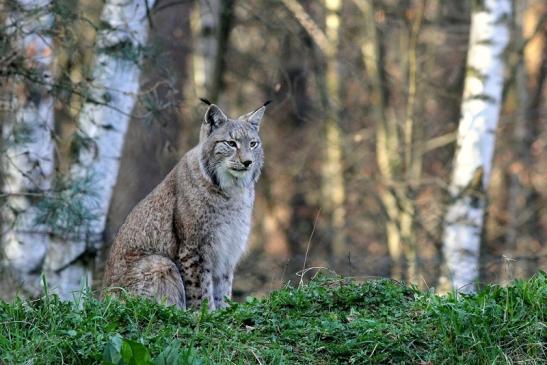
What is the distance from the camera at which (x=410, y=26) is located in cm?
1695

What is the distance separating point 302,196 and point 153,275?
14238 mm

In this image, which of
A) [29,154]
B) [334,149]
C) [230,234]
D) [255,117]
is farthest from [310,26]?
[230,234]

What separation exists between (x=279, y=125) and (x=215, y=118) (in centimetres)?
1330

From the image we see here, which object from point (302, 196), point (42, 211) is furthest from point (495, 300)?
point (302, 196)

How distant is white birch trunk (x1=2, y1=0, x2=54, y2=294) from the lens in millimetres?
8164

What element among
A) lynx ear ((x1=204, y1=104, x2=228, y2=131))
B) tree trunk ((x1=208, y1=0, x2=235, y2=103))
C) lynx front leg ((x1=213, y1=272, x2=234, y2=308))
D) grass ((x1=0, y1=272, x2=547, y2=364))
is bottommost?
lynx front leg ((x1=213, y1=272, x2=234, y2=308))

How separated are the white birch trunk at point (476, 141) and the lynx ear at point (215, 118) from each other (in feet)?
15.5

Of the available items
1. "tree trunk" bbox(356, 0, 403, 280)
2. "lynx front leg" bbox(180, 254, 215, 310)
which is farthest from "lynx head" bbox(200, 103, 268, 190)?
"tree trunk" bbox(356, 0, 403, 280)

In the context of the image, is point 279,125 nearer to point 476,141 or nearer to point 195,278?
point 476,141

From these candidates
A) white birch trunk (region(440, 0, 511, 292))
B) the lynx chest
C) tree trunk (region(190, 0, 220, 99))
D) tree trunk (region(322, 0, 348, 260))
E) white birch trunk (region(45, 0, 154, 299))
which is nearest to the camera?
the lynx chest

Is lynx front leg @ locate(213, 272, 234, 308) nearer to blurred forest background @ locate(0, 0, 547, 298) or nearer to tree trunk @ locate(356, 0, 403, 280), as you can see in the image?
blurred forest background @ locate(0, 0, 547, 298)

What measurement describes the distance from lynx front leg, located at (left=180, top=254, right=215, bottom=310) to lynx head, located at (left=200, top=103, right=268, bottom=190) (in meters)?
0.61

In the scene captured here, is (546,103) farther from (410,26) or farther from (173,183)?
(173,183)

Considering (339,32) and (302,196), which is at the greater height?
(339,32)
